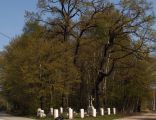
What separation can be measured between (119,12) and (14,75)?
15.0 metres

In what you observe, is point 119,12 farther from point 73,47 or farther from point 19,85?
point 19,85

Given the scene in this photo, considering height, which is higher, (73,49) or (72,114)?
(73,49)

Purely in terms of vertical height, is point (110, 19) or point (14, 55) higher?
point (110, 19)

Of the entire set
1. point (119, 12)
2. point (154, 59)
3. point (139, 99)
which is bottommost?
point (139, 99)

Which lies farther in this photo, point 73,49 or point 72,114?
point 73,49

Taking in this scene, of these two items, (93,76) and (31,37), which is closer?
(31,37)

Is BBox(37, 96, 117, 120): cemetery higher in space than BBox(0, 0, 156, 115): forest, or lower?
lower

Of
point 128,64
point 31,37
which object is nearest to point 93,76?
point 128,64

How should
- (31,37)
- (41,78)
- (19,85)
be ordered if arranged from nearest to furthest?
1. (41,78)
2. (19,85)
3. (31,37)

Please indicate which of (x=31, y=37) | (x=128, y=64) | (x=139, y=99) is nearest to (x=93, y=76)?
(x=128, y=64)

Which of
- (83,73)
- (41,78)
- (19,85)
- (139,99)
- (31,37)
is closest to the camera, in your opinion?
(41,78)

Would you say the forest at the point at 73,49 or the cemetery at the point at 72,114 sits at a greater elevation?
the forest at the point at 73,49

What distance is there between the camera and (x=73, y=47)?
60.8 metres

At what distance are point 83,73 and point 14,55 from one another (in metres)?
11.7
